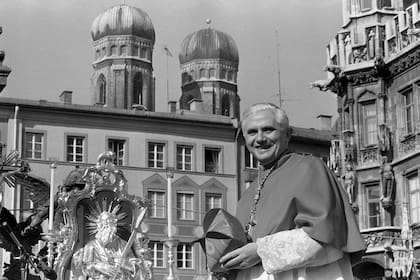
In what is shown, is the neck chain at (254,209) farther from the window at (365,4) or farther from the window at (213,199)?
the window at (213,199)

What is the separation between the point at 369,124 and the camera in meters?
30.8

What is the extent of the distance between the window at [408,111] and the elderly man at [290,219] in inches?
970

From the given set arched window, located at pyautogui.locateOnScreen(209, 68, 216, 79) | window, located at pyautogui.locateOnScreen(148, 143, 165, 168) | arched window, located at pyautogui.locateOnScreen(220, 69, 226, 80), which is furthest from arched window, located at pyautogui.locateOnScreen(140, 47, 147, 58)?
window, located at pyautogui.locateOnScreen(148, 143, 165, 168)

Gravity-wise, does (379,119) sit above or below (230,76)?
below

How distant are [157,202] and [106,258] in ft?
68.1

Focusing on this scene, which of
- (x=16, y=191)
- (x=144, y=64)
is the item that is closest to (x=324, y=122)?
(x=16, y=191)

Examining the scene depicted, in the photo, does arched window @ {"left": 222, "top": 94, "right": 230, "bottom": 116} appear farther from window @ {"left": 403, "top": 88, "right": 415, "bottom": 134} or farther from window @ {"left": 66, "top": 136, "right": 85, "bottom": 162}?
window @ {"left": 403, "top": 88, "right": 415, "bottom": 134}

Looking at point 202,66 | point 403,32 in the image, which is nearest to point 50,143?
point 403,32

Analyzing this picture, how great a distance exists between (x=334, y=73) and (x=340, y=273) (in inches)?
1046

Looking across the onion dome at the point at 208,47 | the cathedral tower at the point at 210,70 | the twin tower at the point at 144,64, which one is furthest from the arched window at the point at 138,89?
the onion dome at the point at 208,47

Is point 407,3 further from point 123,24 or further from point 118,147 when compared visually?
point 123,24

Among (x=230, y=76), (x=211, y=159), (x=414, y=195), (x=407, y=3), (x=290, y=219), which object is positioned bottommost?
(x=290, y=219)

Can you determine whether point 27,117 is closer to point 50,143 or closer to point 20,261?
point 50,143

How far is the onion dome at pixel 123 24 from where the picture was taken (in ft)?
249
